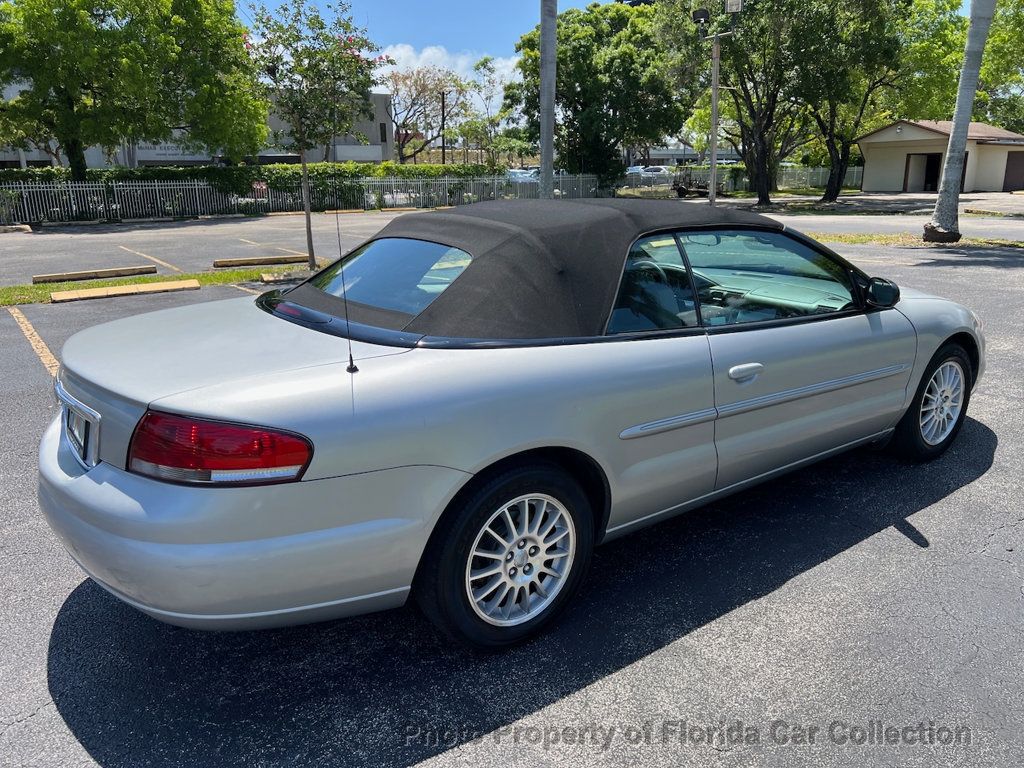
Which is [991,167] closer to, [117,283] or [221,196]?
[221,196]

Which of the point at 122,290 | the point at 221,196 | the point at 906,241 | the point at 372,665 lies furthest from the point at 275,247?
the point at 372,665

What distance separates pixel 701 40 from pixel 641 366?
31.3 metres

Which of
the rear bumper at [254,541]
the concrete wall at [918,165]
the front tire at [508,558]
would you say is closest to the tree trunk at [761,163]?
the concrete wall at [918,165]

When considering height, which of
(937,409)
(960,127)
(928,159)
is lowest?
(937,409)

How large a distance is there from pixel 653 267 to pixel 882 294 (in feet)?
4.89

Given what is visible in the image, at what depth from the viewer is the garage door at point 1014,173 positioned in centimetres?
4844

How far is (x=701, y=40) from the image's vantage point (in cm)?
3034

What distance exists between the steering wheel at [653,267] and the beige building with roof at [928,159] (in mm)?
50375

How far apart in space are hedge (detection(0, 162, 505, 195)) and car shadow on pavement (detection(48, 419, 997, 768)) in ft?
76.8

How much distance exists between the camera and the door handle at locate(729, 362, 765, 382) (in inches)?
129

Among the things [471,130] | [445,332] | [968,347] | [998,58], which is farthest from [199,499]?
[471,130]

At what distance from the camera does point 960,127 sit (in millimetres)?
15688

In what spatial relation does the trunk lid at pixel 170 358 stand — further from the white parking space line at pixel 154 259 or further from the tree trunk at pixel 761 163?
the tree trunk at pixel 761 163

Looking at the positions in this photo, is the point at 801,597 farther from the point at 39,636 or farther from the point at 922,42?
the point at 922,42
